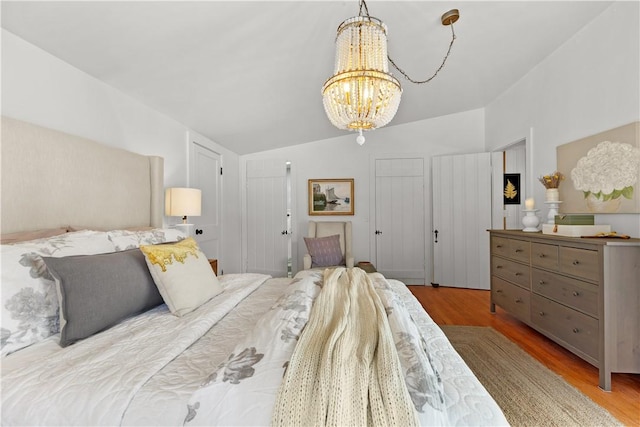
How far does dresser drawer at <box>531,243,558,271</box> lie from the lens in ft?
7.30

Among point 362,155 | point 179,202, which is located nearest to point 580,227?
point 362,155

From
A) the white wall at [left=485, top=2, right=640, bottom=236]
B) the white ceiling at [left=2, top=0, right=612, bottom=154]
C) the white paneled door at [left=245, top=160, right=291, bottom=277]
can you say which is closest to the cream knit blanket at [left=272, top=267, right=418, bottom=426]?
the white ceiling at [left=2, top=0, right=612, bottom=154]

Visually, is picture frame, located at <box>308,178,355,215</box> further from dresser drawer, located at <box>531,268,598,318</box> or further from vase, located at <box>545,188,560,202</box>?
dresser drawer, located at <box>531,268,598,318</box>

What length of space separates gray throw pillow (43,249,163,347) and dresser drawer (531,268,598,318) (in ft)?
8.88

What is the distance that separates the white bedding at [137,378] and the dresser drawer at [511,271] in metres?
1.89

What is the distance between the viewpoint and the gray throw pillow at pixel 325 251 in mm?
3832

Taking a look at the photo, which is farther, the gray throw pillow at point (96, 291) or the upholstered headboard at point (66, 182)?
the upholstered headboard at point (66, 182)

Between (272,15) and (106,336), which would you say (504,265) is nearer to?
(272,15)

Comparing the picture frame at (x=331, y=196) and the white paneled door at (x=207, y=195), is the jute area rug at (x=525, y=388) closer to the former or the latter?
the picture frame at (x=331, y=196)

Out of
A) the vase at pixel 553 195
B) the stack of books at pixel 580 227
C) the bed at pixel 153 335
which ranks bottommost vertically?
the bed at pixel 153 335

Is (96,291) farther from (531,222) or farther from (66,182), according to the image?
(531,222)

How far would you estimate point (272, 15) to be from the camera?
6.02 ft

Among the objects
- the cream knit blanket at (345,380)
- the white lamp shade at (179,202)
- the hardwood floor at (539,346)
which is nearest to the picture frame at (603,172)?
the hardwood floor at (539,346)

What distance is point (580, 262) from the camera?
6.48ft
